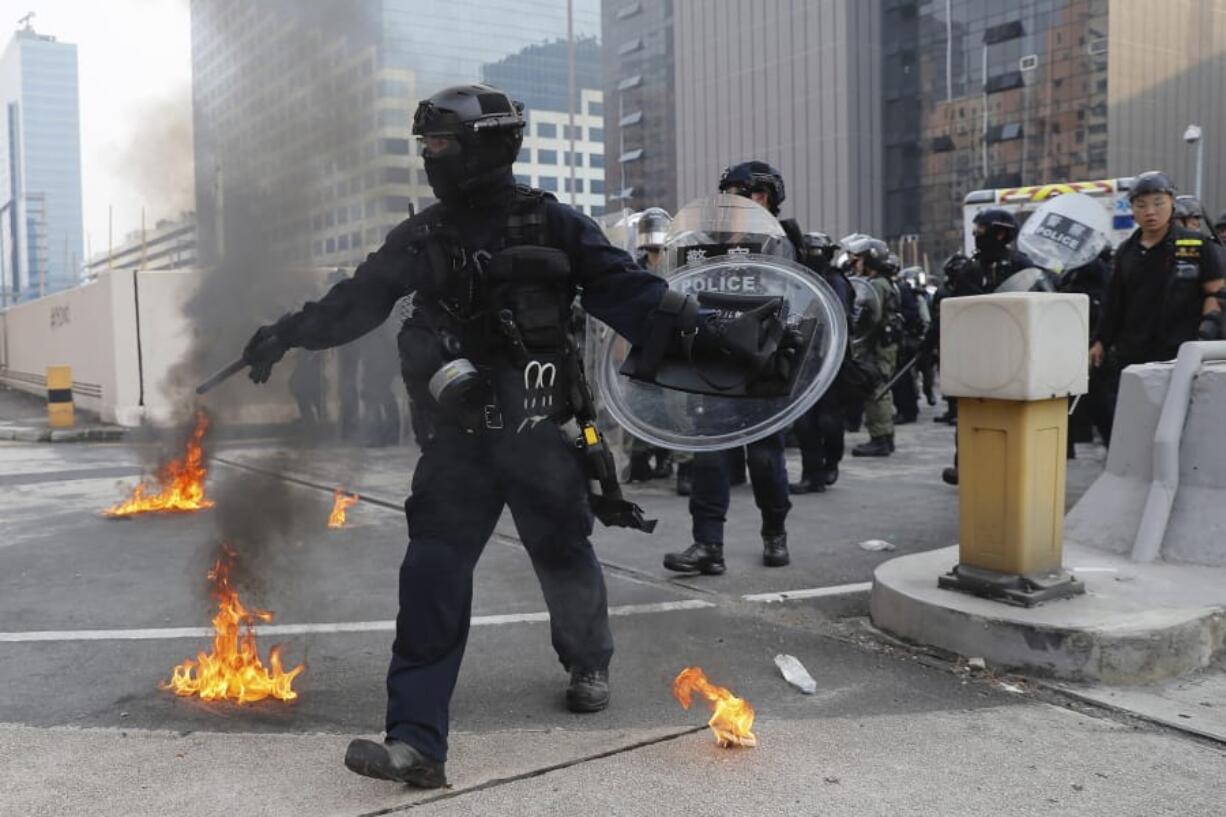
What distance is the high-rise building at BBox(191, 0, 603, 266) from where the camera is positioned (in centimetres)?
372

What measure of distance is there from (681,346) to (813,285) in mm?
1121

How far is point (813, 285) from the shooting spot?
4.07m

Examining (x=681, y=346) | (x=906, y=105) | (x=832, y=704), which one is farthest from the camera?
(x=906, y=105)

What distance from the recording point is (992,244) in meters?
7.02

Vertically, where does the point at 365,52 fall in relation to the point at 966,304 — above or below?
above

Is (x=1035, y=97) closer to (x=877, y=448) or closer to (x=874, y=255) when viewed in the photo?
(x=874, y=255)

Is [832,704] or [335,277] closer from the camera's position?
[832,704]

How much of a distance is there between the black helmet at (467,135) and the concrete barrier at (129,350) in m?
1.00

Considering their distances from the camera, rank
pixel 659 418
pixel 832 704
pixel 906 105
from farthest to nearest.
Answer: pixel 906 105 → pixel 659 418 → pixel 832 704

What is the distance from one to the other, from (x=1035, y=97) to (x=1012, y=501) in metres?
40.7

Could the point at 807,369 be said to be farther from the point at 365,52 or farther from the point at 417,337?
the point at 365,52

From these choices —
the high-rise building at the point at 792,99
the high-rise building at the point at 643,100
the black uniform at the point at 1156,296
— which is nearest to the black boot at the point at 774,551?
the black uniform at the point at 1156,296

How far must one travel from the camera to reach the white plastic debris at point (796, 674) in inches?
138

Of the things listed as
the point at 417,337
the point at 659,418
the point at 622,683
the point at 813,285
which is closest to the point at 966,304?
the point at 813,285
